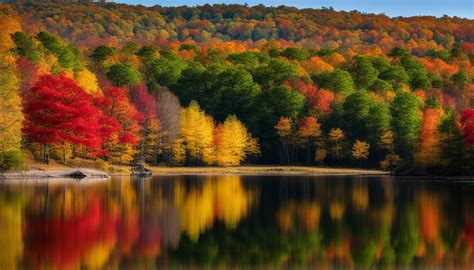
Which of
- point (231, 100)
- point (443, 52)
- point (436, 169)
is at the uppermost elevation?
point (443, 52)

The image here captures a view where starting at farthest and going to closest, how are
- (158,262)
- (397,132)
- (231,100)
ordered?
(231,100), (397,132), (158,262)

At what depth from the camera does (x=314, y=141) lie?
104938 millimetres

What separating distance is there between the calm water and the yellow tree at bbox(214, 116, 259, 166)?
155 feet

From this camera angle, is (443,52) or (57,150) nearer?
(57,150)

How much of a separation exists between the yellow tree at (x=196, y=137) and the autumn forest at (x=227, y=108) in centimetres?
13

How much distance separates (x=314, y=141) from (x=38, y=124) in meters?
41.0

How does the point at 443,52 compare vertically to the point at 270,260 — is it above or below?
above

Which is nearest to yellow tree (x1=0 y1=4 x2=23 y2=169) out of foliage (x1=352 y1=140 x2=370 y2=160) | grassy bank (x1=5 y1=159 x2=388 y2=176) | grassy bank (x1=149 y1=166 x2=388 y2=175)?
grassy bank (x1=5 y1=159 x2=388 y2=176)

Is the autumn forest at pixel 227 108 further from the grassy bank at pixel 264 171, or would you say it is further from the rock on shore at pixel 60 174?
the grassy bank at pixel 264 171

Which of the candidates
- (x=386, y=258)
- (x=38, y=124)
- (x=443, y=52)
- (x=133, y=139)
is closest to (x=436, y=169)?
(x=133, y=139)

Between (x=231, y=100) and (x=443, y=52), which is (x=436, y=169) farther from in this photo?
(x=443, y=52)

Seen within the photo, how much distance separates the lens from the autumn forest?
7456cm

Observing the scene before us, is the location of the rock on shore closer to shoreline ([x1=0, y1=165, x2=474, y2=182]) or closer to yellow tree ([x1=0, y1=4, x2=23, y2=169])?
shoreline ([x1=0, y1=165, x2=474, y2=182])

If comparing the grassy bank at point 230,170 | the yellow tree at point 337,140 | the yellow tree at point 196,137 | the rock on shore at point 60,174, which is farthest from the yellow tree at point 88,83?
the yellow tree at point 337,140
